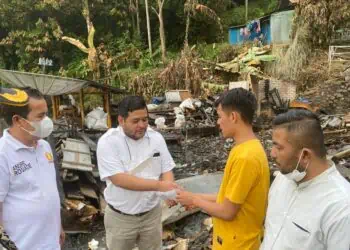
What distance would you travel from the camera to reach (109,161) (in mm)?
2953

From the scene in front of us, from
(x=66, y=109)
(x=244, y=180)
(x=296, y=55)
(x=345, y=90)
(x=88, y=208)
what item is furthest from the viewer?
(x=296, y=55)

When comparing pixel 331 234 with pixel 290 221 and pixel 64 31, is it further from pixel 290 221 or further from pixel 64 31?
pixel 64 31

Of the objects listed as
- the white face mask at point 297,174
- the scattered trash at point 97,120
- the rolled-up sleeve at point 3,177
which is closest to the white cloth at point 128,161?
the rolled-up sleeve at point 3,177

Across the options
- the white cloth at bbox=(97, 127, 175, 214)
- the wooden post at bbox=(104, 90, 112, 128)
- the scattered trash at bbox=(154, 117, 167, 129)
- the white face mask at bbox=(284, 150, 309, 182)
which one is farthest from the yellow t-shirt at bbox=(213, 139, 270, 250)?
the scattered trash at bbox=(154, 117, 167, 129)

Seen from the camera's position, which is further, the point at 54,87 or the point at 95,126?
the point at 95,126

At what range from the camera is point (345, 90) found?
1328cm

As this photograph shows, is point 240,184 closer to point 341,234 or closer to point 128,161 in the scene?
point 341,234

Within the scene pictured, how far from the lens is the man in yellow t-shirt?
7.10ft

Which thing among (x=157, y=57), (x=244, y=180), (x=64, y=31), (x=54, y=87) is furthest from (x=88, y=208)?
(x=64, y=31)

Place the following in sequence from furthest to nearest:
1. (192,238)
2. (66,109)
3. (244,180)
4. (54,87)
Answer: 1. (66,109)
2. (54,87)
3. (192,238)
4. (244,180)

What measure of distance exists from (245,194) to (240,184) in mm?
79

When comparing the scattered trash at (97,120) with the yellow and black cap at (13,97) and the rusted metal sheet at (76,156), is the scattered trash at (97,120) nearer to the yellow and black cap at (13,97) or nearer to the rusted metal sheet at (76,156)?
the rusted metal sheet at (76,156)

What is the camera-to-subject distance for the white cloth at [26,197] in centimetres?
246

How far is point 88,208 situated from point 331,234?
5755mm
